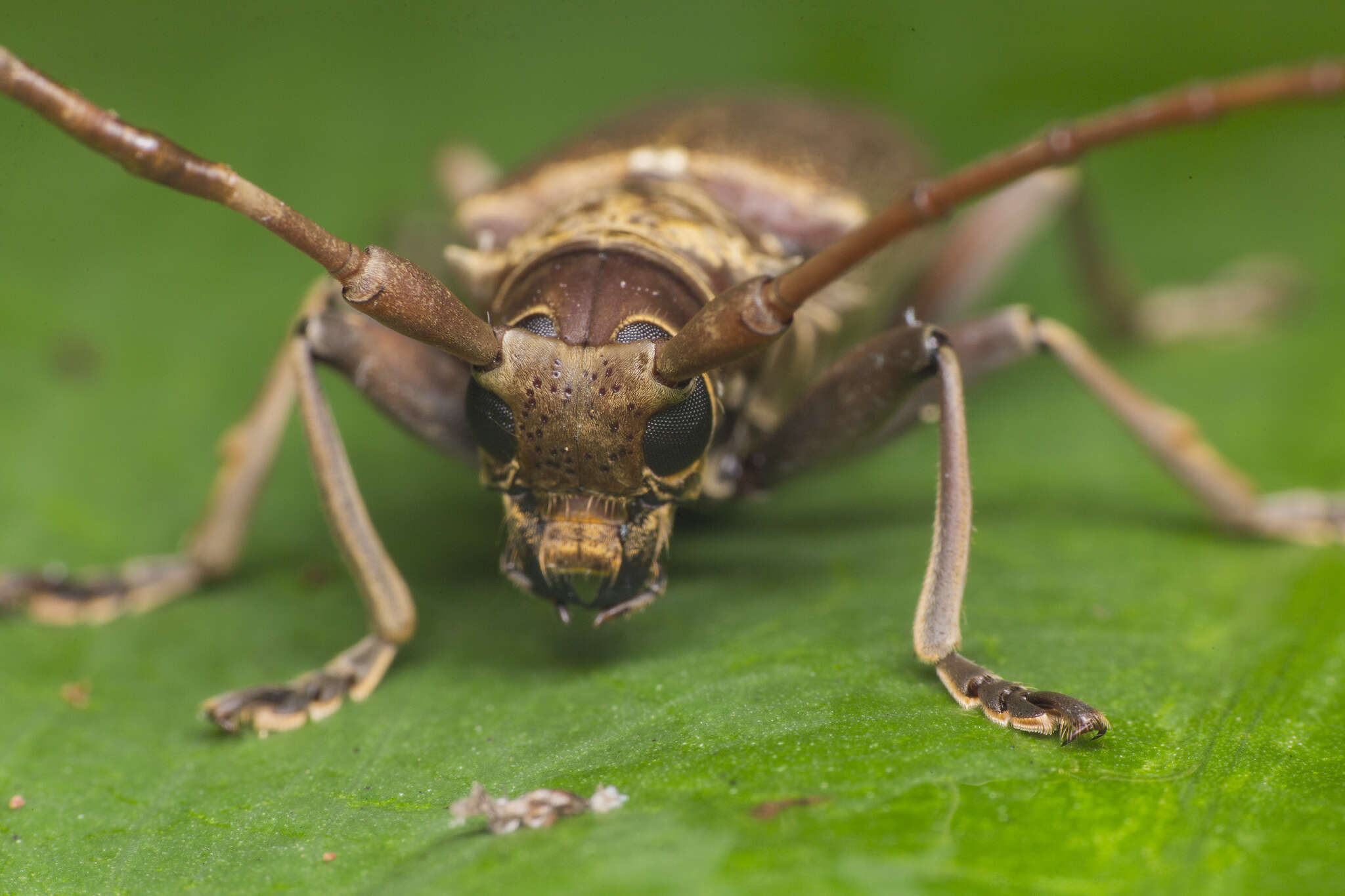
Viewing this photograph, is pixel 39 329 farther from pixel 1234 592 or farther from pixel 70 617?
pixel 1234 592

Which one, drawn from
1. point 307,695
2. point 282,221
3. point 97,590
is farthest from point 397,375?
point 97,590

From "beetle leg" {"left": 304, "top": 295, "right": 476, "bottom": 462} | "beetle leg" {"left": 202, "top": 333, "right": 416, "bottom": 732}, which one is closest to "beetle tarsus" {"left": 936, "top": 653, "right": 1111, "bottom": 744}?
"beetle leg" {"left": 202, "top": 333, "right": 416, "bottom": 732}

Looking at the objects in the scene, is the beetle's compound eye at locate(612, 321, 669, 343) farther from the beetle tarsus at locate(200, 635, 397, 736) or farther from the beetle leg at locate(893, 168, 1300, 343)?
the beetle leg at locate(893, 168, 1300, 343)

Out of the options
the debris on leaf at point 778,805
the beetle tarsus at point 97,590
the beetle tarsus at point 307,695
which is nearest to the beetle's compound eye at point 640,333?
the beetle tarsus at point 307,695

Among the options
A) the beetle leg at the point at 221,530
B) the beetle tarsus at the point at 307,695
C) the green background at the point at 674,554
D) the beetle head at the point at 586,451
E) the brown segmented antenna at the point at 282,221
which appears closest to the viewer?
the green background at the point at 674,554

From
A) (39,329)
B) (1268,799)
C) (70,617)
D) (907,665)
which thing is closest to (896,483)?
(907,665)

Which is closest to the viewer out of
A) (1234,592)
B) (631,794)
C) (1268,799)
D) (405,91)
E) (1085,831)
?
(1085,831)

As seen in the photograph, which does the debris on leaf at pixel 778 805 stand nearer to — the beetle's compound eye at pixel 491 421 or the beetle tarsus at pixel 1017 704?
the beetle tarsus at pixel 1017 704
